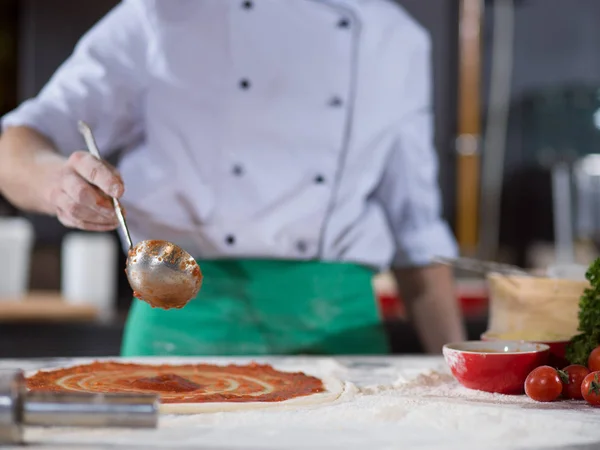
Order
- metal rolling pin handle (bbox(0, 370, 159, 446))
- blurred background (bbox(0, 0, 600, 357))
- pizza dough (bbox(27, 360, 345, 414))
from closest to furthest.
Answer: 1. metal rolling pin handle (bbox(0, 370, 159, 446))
2. pizza dough (bbox(27, 360, 345, 414))
3. blurred background (bbox(0, 0, 600, 357))

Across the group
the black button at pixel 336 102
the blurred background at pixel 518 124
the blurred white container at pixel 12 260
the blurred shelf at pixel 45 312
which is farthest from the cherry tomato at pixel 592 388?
the blurred background at pixel 518 124

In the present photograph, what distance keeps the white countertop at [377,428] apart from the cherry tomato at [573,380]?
0.08 feet

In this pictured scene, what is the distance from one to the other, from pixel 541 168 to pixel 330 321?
9.28ft

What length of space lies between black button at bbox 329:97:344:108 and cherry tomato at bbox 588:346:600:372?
2.79ft

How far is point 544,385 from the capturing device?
1155 mm

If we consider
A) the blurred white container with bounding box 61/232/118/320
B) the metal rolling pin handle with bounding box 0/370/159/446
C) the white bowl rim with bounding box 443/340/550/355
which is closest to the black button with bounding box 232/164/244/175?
the white bowl rim with bounding box 443/340/550/355

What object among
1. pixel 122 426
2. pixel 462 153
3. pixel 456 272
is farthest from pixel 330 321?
pixel 462 153

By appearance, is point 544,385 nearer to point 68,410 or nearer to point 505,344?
point 505,344

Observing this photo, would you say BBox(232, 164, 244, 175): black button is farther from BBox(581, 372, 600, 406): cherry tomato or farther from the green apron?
BBox(581, 372, 600, 406): cherry tomato

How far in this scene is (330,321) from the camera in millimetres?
1769

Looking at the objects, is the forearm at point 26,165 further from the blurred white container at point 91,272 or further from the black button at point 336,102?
the blurred white container at point 91,272

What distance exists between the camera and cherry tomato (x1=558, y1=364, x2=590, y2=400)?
1.18m

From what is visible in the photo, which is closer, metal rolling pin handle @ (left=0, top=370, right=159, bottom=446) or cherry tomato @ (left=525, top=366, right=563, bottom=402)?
metal rolling pin handle @ (left=0, top=370, right=159, bottom=446)

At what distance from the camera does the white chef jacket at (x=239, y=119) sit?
69.9 inches
